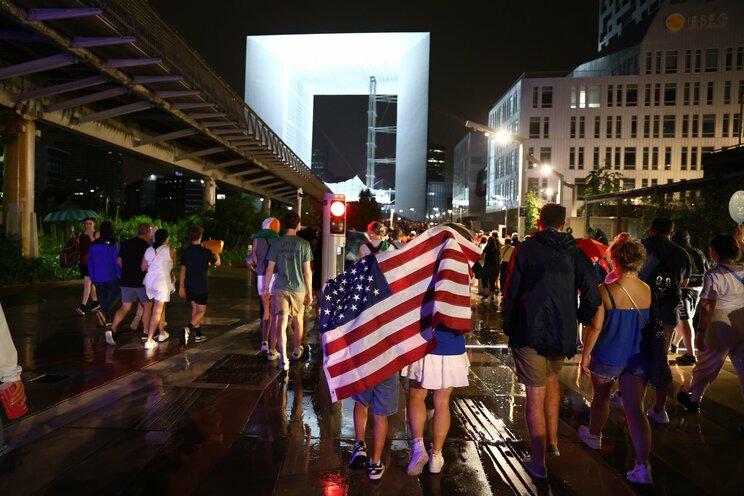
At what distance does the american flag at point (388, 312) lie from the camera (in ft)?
13.4

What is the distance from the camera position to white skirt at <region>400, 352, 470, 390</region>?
4027 mm

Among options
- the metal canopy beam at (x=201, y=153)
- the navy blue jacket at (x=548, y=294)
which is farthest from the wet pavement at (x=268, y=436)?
the metal canopy beam at (x=201, y=153)

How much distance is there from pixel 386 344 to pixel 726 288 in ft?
11.8

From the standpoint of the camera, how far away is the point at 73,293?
15.1 meters

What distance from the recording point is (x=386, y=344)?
4105 millimetres

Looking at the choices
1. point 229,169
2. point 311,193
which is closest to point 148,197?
point 311,193

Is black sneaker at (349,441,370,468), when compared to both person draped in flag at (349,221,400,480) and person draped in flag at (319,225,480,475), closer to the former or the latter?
person draped in flag at (349,221,400,480)

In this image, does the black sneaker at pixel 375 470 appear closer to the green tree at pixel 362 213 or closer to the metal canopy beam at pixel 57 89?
the metal canopy beam at pixel 57 89

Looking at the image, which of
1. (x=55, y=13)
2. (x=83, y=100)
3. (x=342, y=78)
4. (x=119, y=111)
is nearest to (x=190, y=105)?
(x=119, y=111)

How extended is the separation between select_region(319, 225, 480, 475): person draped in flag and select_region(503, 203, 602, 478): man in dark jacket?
430 mm

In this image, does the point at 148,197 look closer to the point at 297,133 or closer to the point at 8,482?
the point at 297,133

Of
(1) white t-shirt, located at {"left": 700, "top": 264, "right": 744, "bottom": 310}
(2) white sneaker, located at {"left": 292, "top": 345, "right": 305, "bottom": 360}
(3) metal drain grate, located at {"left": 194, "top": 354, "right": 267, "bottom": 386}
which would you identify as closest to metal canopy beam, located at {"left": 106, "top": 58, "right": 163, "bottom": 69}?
(3) metal drain grate, located at {"left": 194, "top": 354, "right": 267, "bottom": 386}

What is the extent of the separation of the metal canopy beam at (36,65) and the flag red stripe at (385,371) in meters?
15.7

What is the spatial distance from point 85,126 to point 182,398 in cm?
2048
